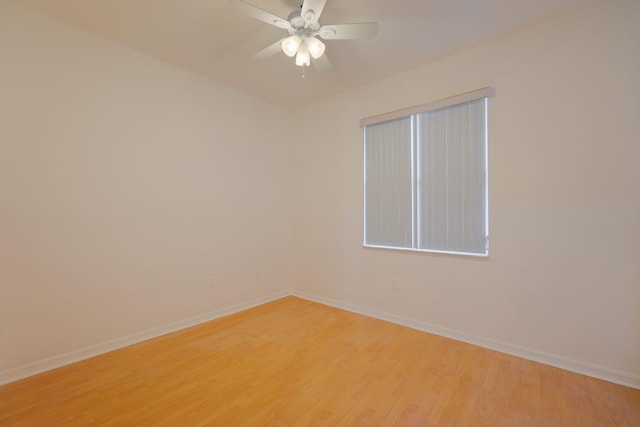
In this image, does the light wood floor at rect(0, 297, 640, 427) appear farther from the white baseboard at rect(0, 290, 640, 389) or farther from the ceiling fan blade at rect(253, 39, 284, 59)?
the ceiling fan blade at rect(253, 39, 284, 59)

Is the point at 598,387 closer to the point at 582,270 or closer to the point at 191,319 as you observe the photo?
the point at 582,270

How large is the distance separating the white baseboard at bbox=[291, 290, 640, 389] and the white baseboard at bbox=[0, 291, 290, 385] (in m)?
1.76

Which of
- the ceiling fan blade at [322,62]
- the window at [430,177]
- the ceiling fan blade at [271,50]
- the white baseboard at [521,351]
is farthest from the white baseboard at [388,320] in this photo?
the ceiling fan blade at [271,50]

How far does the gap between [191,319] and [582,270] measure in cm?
380

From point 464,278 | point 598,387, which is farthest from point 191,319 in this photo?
point 598,387

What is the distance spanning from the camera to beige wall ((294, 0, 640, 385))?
2.05 m

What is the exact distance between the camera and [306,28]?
209 centimetres

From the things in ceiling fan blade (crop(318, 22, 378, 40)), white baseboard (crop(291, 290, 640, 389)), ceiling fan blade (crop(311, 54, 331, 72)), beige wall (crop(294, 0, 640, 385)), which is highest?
ceiling fan blade (crop(318, 22, 378, 40))

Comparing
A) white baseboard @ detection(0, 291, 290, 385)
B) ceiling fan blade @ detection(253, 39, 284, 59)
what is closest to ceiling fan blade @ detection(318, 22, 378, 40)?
ceiling fan blade @ detection(253, 39, 284, 59)

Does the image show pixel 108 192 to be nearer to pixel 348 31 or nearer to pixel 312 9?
pixel 312 9

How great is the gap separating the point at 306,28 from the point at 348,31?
0.33 meters

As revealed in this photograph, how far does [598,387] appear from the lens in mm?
2012

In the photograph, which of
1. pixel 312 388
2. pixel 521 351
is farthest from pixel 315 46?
pixel 521 351

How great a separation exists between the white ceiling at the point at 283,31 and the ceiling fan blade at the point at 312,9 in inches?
9.9
